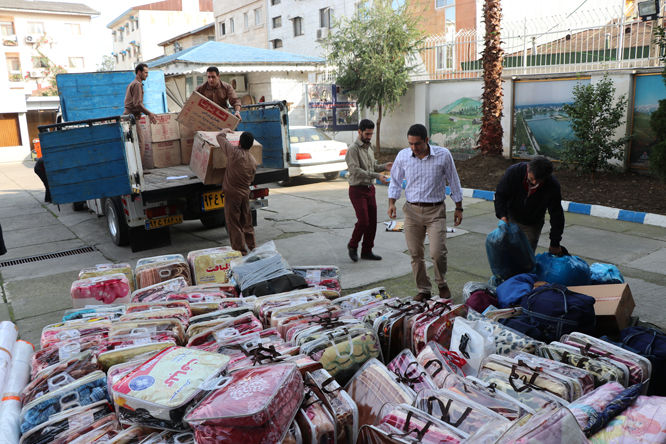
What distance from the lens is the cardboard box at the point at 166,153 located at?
8.34 m

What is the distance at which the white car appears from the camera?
12445 millimetres

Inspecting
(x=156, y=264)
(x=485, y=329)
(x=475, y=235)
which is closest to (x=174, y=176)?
(x=156, y=264)

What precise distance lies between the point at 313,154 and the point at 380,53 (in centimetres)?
538

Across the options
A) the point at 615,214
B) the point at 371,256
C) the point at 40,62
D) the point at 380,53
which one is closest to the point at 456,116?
the point at 380,53

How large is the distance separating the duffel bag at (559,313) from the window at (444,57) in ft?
A: 43.2

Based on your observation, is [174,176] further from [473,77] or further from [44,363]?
[473,77]

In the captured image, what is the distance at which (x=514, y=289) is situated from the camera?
4047mm

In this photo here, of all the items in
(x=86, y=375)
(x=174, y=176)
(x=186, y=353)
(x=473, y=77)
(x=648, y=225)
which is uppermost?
(x=473, y=77)

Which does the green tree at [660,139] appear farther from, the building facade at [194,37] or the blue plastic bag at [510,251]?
the building facade at [194,37]

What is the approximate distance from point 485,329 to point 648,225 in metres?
6.10

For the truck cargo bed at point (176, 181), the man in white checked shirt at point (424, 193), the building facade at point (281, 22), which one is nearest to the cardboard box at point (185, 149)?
the truck cargo bed at point (176, 181)

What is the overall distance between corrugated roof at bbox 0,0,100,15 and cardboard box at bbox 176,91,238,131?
47462 mm

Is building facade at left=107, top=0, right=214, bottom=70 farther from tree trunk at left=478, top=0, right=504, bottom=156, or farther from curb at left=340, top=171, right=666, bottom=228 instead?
curb at left=340, top=171, right=666, bottom=228

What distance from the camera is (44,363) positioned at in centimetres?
310
